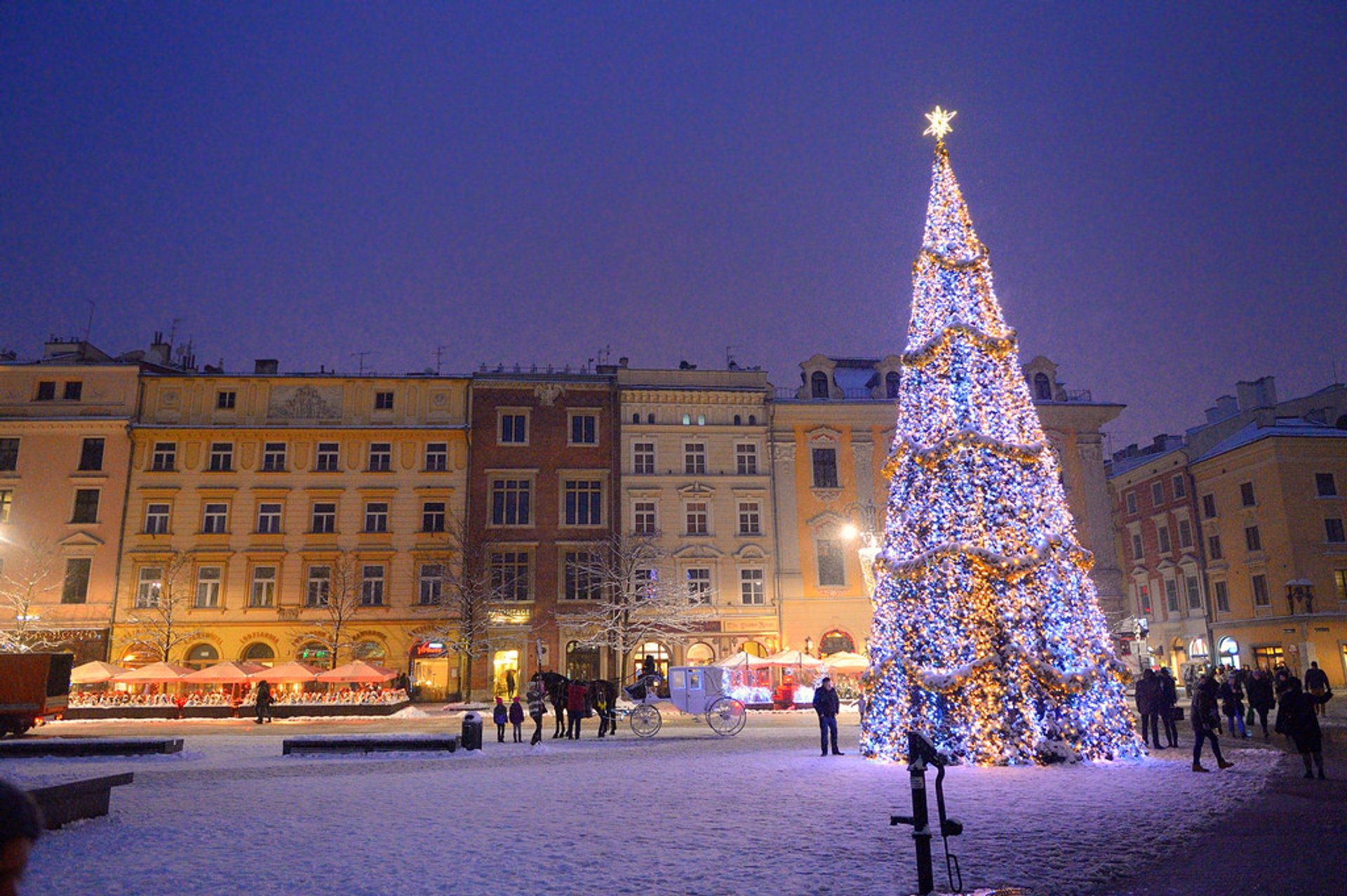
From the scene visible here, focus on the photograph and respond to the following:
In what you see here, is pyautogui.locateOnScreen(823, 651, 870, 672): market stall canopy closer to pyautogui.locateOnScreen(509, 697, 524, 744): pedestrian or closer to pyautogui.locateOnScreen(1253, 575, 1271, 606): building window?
pyautogui.locateOnScreen(509, 697, 524, 744): pedestrian

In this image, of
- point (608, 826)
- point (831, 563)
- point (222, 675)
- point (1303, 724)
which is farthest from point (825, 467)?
point (608, 826)

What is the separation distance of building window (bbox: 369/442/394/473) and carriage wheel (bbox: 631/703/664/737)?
23960mm

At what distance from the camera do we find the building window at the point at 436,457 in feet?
144

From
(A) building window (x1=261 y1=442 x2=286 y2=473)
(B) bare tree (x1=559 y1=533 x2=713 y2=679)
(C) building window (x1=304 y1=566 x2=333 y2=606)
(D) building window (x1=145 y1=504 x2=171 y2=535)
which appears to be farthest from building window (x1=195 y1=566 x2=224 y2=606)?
(B) bare tree (x1=559 y1=533 x2=713 y2=679)

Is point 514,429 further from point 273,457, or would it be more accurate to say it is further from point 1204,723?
point 1204,723

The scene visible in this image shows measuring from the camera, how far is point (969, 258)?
17562 millimetres

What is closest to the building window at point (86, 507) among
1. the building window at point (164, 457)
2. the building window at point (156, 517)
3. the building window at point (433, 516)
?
the building window at point (156, 517)

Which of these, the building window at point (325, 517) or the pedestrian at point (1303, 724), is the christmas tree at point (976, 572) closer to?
the pedestrian at point (1303, 724)

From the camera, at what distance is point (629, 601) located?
40562 millimetres

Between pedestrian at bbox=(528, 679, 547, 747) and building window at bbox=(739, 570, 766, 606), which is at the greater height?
building window at bbox=(739, 570, 766, 606)

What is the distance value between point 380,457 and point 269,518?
19.0 ft

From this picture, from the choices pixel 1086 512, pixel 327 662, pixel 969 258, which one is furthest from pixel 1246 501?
pixel 327 662

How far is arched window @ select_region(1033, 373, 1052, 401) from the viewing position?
48.3m

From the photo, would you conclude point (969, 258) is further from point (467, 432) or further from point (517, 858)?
point (467, 432)
